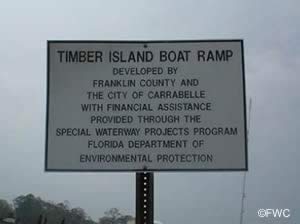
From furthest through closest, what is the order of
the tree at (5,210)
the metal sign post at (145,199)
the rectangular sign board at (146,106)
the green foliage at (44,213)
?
1. the tree at (5,210)
2. the green foliage at (44,213)
3. the rectangular sign board at (146,106)
4. the metal sign post at (145,199)

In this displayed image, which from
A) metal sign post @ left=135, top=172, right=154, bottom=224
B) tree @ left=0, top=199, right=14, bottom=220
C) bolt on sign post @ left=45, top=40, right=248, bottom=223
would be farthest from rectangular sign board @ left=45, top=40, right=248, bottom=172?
tree @ left=0, top=199, right=14, bottom=220

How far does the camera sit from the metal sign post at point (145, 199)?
8320 millimetres

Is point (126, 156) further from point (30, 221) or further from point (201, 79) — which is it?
point (30, 221)

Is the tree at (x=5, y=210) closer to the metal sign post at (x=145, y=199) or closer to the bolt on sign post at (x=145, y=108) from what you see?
the bolt on sign post at (x=145, y=108)

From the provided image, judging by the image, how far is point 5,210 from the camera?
30.5 metres

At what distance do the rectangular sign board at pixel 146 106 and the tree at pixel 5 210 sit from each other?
2167cm

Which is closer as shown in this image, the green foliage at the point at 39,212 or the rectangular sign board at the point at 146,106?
the rectangular sign board at the point at 146,106

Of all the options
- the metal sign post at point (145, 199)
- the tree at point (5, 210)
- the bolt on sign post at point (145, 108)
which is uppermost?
the bolt on sign post at point (145, 108)

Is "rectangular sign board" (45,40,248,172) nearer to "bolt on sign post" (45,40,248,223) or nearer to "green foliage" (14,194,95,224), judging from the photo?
"bolt on sign post" (45,40,248,223)

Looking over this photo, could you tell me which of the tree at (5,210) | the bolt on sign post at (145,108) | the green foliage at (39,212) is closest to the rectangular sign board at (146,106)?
the bolt on sign post at (145,108)

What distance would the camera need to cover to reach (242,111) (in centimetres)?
848

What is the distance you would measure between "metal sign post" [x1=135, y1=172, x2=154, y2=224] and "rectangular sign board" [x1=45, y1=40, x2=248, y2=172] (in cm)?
13

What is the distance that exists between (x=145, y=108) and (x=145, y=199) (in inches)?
41.9

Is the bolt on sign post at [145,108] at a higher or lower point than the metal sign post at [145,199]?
higher
